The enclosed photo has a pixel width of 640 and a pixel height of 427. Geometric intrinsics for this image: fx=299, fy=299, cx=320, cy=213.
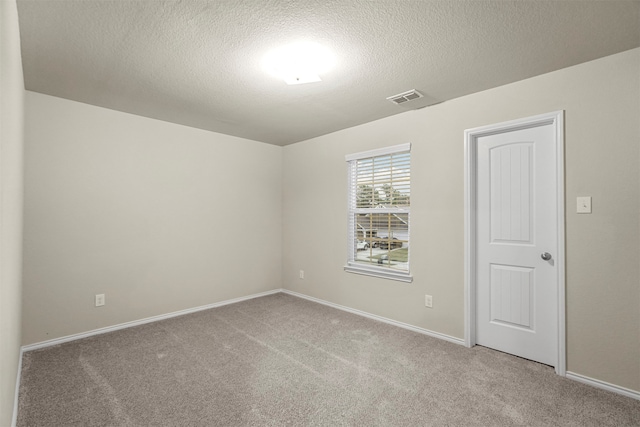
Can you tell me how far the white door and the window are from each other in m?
0.79

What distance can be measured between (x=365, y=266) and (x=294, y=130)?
2.04 meters

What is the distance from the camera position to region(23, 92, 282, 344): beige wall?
2.85 meters

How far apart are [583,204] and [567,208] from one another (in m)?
0.10

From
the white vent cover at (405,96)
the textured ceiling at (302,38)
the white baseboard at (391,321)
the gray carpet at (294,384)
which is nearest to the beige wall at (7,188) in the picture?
the textured ceiling at (302,38)

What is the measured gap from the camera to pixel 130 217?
339cm

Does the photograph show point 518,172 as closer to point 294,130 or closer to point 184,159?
point 294,130

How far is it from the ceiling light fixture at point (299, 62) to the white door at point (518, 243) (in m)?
1.70

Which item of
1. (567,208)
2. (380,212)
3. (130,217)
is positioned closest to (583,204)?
(567,208)

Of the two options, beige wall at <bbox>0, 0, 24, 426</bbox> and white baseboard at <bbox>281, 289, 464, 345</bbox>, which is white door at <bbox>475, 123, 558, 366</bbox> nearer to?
white baseboard at <bbox>281, 289, 464, 345</bbox>

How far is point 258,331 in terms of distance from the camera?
322cm

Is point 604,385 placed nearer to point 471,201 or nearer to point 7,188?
point 471,201

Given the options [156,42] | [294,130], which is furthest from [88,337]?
[294,130]

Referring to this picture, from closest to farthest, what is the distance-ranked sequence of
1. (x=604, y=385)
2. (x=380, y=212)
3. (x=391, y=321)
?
(x=604, y=385), (x=391, y=321), (x=380, y=212)

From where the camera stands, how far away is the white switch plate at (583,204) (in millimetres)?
2238
